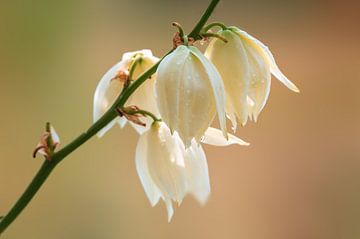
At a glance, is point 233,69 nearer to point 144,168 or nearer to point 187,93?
point 187,93

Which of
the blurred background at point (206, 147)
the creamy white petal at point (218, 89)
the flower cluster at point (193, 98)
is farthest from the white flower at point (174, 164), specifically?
the blurred background at point (206, 147)

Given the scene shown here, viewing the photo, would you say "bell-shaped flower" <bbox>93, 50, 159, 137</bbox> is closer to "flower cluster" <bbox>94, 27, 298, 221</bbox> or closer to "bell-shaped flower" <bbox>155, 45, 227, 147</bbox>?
"flower cluster" <bbox>94, 27, 298, 221</bbox>

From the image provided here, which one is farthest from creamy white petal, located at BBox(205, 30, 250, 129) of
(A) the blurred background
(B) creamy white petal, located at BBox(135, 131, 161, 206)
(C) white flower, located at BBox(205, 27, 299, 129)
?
(A) the blurred background

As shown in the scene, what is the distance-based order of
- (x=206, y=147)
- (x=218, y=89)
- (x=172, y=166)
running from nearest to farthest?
(x=218, y=89) < (x=172, y=166) < (x=206, y=147)

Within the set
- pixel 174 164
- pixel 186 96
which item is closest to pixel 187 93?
pixel 186 96

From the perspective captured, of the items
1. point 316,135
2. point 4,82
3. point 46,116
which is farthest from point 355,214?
point 4,82

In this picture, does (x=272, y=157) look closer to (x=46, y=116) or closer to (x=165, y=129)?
(x=46, y=116)
